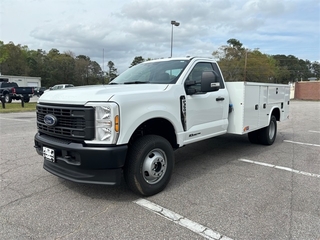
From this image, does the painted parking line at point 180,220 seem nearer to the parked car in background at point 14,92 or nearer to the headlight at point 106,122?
the headlight at point 106,122

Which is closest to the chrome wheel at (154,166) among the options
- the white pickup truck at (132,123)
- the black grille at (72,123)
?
the white pickup truck at (132,123)

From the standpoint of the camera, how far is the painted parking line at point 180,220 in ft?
9.09

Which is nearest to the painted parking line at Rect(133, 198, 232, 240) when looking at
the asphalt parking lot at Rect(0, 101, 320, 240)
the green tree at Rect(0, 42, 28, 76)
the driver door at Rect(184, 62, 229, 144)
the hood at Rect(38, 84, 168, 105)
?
the asphalt parking lot at Rect(0, 101, 320, 240)

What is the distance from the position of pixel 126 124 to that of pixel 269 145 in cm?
500

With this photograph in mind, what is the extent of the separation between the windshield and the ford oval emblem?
157 cm

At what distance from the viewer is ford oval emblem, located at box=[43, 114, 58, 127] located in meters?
3.51

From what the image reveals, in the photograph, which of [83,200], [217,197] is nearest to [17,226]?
[83,200]

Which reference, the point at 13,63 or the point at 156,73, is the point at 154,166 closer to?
the point at 156,73

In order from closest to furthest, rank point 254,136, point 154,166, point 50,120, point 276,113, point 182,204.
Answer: point 182,204 → point 50,120 → point 154,166 → point 254,136 → point 276,113

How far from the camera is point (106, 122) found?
3.16m

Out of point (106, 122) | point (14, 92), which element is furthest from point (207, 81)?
point (14, 92)

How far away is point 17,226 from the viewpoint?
2922 mm

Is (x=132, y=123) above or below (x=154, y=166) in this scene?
above

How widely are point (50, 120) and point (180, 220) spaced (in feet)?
6.88
